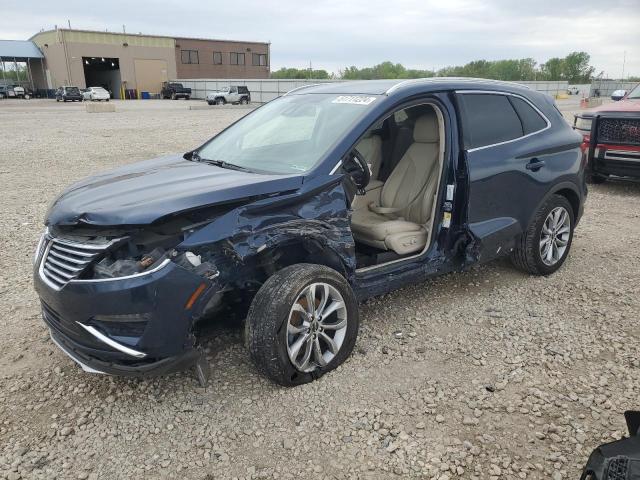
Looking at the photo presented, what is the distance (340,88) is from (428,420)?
263cm

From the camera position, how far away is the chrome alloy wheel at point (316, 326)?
10.3 feet

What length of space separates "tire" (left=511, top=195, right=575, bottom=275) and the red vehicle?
3437 mm

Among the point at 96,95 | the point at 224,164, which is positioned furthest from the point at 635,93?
the point at 96,95

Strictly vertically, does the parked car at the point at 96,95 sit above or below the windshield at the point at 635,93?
below

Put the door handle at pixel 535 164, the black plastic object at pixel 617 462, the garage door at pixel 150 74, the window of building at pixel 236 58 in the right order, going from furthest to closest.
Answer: the window of building at pixel 236 58
the garage door at pixel 150 74
the door handle at pixel 535 164
the black plastic object at pixel 617 462

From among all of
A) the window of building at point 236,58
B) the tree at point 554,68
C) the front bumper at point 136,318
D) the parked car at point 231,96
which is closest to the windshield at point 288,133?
the front bumper at point 136,318

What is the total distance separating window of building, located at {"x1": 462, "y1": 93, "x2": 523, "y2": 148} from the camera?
4.12 m

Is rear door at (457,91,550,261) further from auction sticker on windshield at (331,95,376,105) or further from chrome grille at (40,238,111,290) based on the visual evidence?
chrome grille at (40,238,111,290)

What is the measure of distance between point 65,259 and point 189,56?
2655 inches

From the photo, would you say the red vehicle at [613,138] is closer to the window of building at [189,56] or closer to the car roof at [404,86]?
the car roof at [404,86]

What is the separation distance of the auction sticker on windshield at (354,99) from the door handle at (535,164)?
5.41 feet

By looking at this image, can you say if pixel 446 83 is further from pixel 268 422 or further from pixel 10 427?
pixel 10 427

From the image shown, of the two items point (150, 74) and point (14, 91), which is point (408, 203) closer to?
point (14, 91)

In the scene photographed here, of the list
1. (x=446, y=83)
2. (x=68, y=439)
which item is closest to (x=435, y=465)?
(x=68, y=439)
